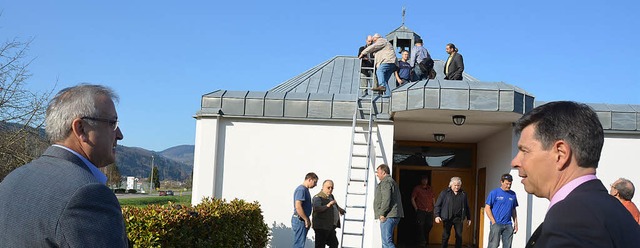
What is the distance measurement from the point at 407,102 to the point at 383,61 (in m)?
1.84

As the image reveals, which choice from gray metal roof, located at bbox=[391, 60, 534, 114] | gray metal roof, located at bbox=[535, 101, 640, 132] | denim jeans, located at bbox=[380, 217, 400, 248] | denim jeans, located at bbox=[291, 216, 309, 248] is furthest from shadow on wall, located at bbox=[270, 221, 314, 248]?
gray metal roof, located at bbox=[535, 101, 640, 132]

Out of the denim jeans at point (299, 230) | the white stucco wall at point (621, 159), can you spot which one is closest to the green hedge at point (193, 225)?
the denim jeans at point (299, 230)

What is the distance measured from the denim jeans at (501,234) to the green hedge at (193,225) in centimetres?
428

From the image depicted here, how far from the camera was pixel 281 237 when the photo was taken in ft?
42.5

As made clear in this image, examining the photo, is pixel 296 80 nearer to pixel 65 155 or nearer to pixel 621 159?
pixel 621 159

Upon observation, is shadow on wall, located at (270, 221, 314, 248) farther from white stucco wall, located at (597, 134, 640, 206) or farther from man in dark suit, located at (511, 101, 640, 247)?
man in dark suit, located at (511, 101, 640, 247)

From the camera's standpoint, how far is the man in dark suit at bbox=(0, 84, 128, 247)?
2.30m

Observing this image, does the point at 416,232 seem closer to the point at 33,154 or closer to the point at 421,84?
the point at 421,84

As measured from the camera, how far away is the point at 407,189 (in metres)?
18.6

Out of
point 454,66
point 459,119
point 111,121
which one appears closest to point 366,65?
point 454,66

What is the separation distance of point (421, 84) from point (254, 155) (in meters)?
3.79

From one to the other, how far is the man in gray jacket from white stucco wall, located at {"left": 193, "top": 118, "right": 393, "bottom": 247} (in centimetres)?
164

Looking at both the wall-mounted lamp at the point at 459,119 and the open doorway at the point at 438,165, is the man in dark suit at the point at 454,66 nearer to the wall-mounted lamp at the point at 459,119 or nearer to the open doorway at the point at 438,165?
the wall-mounted lamp at the point at 459,119

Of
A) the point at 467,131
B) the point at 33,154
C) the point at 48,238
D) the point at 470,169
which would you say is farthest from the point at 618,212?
the point at 33,154
